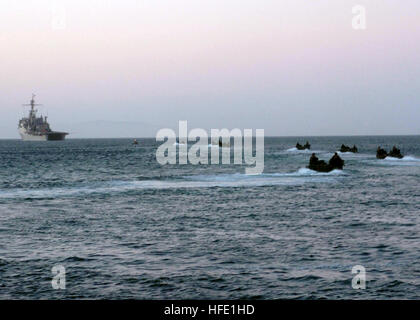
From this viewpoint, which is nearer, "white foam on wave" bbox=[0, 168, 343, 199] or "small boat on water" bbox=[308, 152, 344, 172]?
"white foam on wave" bbox=[0, 168, 343, 199]

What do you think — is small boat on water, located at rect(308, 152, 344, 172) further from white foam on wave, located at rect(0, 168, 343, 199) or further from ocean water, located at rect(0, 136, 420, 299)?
ocean water, located at rect(0, 136, 420, 299)

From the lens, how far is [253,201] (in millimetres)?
39250

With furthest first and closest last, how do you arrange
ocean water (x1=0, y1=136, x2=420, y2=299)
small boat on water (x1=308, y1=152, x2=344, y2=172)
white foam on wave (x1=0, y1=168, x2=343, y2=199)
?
small boat on water (x1=308, y1=152, x2=344, y2=172)
white foam on wave (x1=0, y1=168, x2=343, y2=199)
ocean water (x1=0, y1=136, x2=420, y2=299)

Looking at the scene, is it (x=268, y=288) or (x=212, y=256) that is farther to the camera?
(x=212, y=256)

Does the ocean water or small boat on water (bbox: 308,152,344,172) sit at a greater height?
small boat on water (bbox: 308,152,344,172)

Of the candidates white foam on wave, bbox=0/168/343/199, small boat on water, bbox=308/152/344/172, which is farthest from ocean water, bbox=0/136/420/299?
small boat on water, bbox=308/152/344/172

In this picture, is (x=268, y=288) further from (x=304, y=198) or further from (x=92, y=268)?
(x=304, y=198)

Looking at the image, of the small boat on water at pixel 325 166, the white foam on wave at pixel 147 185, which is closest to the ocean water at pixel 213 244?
the white foam on wave at pixel 147 185

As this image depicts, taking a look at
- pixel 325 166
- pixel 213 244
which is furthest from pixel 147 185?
pixel 213 244

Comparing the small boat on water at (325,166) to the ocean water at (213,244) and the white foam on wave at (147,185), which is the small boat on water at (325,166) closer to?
the white foam on wave at (147,185)

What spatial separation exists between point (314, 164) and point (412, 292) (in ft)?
180

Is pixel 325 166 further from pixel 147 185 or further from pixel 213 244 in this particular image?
pixel 213 244
